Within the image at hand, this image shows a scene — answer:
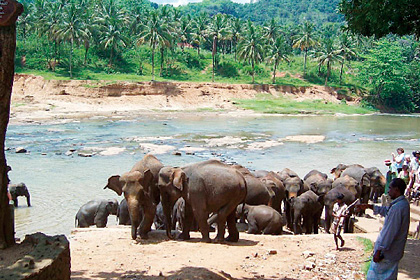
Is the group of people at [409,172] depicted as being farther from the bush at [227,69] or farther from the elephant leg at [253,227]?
the bush at [227,69]

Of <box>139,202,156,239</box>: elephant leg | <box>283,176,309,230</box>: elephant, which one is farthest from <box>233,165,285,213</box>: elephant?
<box>139,202,156,239</box>: elephant leg

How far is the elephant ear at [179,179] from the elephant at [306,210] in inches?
147

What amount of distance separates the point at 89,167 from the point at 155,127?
18.6m

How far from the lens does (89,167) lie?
79.9ft

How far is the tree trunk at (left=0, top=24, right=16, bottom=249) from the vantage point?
6027 mm

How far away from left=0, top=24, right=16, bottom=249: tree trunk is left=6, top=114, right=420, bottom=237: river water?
21.6 feet

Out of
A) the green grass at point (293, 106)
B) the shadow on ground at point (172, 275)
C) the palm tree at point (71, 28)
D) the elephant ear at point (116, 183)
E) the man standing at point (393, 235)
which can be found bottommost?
the green grass at point (293, 106)

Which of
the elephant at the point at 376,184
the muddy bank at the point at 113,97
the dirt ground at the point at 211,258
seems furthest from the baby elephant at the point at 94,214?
the muddy bank at the point at 113,97

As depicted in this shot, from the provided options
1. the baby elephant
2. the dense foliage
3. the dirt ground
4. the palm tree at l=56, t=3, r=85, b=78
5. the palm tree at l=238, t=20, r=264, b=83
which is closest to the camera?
the dirt ground

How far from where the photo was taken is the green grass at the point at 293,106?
61.1 metres

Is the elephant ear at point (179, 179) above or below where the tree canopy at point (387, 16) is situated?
below

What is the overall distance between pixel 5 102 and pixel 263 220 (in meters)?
6.67

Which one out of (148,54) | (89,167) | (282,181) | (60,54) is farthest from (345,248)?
(148,54)

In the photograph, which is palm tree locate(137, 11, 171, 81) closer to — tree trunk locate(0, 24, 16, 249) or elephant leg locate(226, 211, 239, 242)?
elephant leg locate(226, 211, 239, 242)
